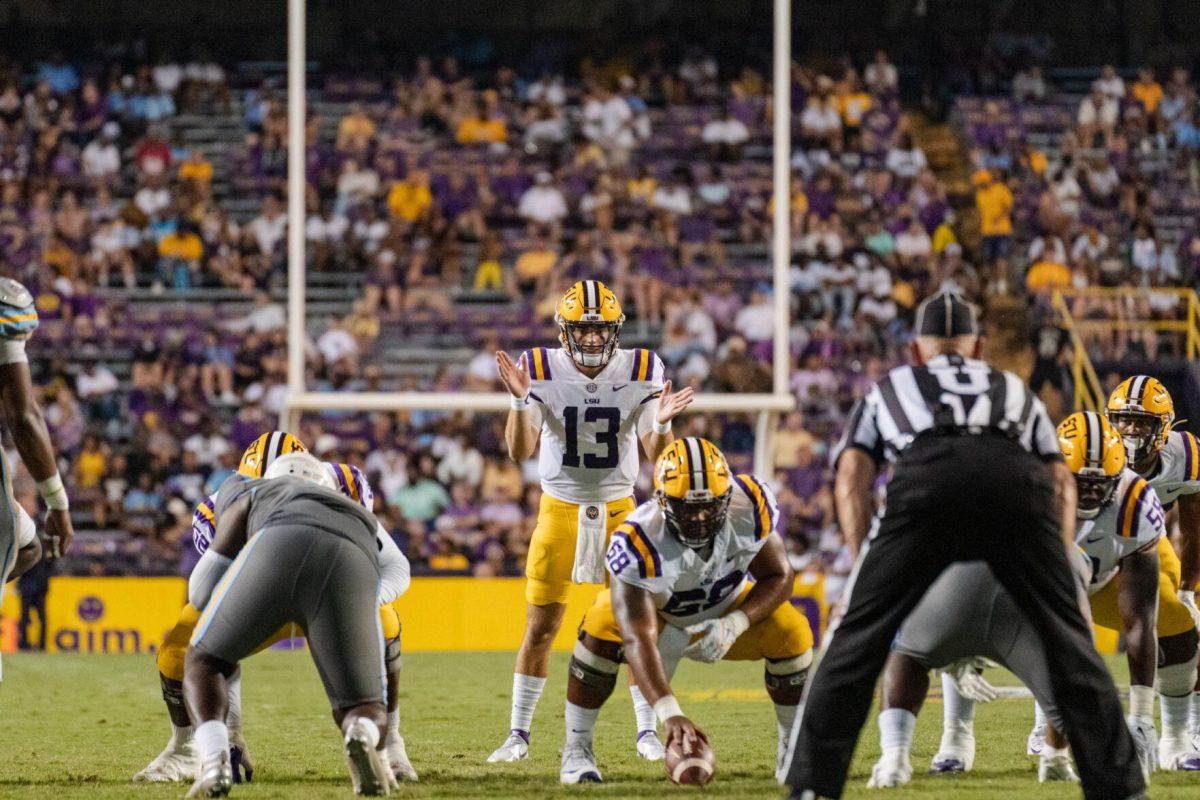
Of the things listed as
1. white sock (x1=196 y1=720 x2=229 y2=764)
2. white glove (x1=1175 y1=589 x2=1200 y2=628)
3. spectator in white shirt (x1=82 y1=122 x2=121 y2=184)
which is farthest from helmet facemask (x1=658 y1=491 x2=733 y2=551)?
spectator in white shirt (x1=82 y1=122 x2=121 y2=184)

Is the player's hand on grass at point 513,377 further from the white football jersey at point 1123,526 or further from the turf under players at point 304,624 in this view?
the white football jersey at point 1123,526

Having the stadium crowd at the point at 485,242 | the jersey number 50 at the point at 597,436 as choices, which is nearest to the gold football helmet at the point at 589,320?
the jersey number 50 at the point at 597,436

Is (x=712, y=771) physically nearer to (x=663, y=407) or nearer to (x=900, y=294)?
(x=663, y=407)

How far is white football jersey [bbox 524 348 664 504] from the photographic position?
8523mm

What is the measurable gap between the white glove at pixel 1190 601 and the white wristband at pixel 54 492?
4.45 m

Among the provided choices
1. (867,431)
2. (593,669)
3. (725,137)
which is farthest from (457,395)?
(867,431)

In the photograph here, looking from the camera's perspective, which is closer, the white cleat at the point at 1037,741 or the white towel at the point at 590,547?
the white cleat at the point at 1037,741

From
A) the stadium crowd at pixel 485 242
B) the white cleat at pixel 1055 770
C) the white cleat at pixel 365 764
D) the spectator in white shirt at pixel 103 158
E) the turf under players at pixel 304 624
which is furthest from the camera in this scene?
the spectator in white shirt at pixel 103 158

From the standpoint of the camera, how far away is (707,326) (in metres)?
18.5

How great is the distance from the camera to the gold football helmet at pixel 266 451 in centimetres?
746

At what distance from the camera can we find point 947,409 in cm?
546

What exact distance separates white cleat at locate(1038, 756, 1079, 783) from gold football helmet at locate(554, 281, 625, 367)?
2.83 meters

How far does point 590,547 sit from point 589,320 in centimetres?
105

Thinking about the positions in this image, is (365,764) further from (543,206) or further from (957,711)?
(543,206)
